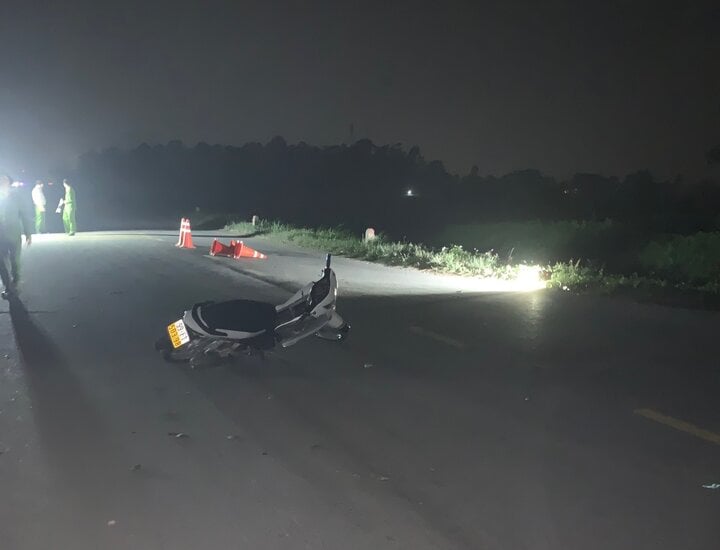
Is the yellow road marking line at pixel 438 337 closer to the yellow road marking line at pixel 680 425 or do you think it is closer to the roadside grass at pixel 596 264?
the yellow road marking line at pixel 680 425

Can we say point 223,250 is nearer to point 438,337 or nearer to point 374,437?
point 438,337

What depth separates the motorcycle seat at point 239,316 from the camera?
7.50 m

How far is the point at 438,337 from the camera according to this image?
952 centimetres

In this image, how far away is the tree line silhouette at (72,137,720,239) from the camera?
3931cm

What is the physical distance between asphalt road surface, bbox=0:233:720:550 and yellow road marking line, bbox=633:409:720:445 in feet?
0.09

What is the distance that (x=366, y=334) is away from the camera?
31.9ft

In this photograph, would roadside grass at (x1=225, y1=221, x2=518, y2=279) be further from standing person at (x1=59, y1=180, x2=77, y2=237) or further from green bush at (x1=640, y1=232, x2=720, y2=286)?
standing person at (x1=59, y1=180, x2=77, y2=237)

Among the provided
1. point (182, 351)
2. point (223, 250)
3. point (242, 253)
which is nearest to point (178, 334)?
point (182, 351)

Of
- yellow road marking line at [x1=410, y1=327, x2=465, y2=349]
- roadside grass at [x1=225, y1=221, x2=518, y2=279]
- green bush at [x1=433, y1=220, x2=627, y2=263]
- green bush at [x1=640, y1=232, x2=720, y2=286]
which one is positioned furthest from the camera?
green bush at [x1=433, y1=220, x2=627, y2=263]

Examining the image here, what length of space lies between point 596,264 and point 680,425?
12.8 metres

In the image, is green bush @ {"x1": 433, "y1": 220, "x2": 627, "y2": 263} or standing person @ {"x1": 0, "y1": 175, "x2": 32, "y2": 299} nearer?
standing person @ {"x1": 0, "y1": 175, "x2": 32, "y2": 299}

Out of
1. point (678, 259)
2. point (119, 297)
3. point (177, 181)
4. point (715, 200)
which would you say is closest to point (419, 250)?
point (678, 259)

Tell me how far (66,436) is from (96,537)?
5.81ft

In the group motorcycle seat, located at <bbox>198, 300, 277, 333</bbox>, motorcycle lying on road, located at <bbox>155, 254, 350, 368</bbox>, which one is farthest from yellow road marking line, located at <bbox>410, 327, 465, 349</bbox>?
Result: motorcycle seat, located at <bbox>198, 300, 277, 333</bbox>
